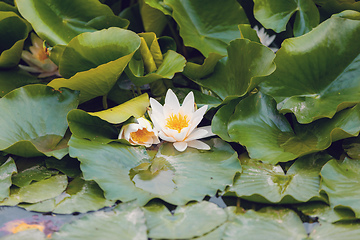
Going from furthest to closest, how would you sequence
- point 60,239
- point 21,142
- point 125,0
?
1. point 125,0
2. point 21,142
3. point 60,239

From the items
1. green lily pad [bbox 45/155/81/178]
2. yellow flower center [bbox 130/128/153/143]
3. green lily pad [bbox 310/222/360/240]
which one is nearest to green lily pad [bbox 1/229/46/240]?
green lily pad [bbox 45/155/81/178]

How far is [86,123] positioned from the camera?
1.52 metres

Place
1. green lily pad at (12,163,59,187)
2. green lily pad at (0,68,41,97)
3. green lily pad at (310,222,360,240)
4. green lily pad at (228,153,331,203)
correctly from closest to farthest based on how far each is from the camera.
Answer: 1. green lily pad at (310,222,360,240)
2. green lily pad at (228,153,331,203)
3. green lily pad at (12,163,59,187)
4. green lily pad at (0,68,41,97)

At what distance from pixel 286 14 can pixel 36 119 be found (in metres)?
1.38

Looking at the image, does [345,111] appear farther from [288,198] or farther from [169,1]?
[169,1]

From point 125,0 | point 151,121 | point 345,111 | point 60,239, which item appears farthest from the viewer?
point 125,0

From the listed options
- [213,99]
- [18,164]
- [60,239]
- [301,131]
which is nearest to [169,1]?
[213,99]

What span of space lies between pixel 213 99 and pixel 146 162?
485 mm

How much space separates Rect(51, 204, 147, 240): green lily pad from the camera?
1130mm

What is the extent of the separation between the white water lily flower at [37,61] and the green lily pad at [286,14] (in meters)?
1.22

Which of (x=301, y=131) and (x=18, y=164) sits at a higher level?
→ (x=301, y=131)

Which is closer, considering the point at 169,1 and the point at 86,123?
the point at 86,123

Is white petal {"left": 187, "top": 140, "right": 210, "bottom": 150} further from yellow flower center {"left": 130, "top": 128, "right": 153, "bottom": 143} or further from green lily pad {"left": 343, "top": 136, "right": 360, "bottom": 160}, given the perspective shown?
green lily pad {"left": 343, "top": 136, "right": 360, "bottom": 160}

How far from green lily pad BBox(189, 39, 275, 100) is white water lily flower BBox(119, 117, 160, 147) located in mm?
379
